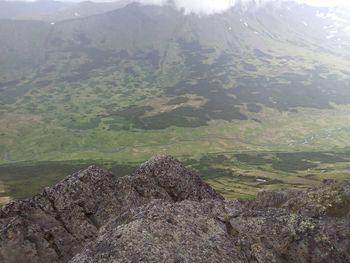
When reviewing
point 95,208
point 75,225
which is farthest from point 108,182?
point 75,225

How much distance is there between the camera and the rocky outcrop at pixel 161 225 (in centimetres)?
2661

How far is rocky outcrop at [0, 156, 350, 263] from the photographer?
26609 mm

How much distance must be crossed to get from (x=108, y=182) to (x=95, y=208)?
3896 mm

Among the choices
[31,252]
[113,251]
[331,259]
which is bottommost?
[31,252]

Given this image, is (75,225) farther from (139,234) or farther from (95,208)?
(139,234)

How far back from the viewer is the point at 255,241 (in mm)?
29000

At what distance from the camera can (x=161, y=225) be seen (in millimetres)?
27969

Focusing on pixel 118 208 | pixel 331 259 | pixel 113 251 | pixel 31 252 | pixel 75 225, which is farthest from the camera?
pixel 118 208

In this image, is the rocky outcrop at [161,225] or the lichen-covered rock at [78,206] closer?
the rocky outcrop at [161,225]

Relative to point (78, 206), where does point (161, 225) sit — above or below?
above

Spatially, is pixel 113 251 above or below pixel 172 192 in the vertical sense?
above

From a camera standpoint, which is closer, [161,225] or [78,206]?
[161,225]

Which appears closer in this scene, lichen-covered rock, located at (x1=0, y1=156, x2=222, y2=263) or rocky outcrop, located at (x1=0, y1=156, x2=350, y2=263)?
rocky outcrop, located at (x1=0, y1=156, x2=350, y2=263)

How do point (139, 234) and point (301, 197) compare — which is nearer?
point (139, 234)
